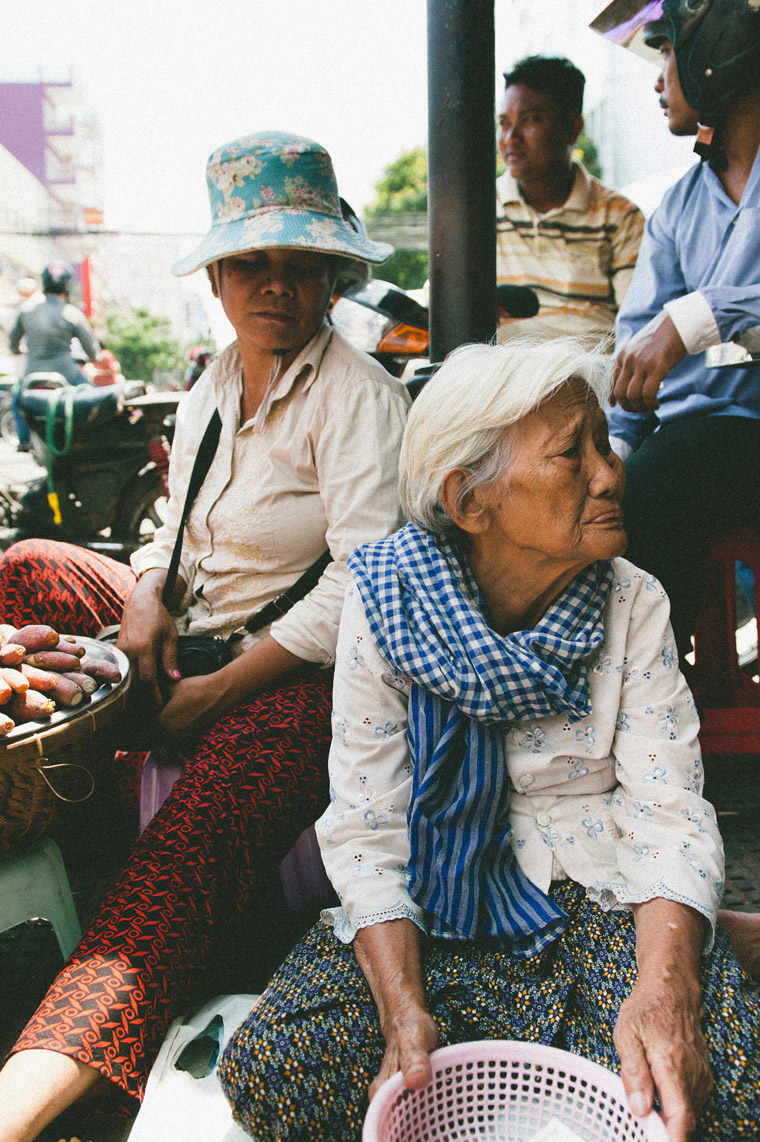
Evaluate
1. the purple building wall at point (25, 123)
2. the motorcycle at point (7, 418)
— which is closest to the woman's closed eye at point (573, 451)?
the motorcycle at point (7, 418)

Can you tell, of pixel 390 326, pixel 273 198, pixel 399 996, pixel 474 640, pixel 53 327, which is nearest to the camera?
pixel 399 996

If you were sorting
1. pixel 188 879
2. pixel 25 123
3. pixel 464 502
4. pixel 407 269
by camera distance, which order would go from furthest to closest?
1. pixel 25 123
2. pixel 407 269
3. pixel 188 879
4. pixel 464 502

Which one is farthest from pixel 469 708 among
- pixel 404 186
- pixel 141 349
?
pixel 404 186

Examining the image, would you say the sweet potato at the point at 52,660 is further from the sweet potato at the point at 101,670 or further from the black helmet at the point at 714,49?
the black helmet at the point at 714,49

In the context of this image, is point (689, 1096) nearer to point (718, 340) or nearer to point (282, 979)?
point (282, 979)

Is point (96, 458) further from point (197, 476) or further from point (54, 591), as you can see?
point (197, 476)

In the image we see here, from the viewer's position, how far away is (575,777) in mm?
1530

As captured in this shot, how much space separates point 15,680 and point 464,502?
908 millimetres

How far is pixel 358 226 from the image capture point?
8.36ft

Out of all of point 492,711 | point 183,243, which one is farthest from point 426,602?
point 183,243

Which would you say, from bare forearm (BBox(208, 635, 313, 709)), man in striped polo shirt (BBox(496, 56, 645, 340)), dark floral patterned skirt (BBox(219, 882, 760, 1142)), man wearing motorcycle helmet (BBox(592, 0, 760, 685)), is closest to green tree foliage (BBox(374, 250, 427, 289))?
man in striped polo shirt (BBox(496, 56, 645, 340))

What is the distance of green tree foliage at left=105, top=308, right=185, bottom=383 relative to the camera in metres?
30.7

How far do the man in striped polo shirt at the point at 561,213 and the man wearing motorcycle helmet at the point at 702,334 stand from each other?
1219 millimetres

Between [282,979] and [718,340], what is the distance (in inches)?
67.2
